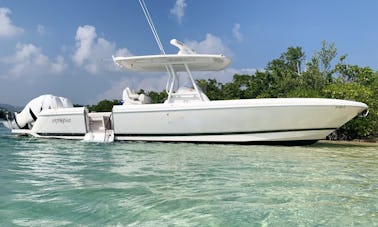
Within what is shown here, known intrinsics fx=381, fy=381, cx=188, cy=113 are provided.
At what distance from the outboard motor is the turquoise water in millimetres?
8631

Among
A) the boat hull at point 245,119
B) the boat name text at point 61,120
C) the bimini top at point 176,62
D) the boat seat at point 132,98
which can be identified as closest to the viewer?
the boat hull at point 245,119

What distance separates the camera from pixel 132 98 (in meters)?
14.2

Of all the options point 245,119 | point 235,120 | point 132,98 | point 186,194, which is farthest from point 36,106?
point 186,194

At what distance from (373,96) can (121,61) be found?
12.0 metres

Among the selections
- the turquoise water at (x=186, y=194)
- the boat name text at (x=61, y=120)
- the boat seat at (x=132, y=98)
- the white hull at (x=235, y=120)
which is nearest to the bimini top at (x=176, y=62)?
the boat seat at (x=132, y=98)

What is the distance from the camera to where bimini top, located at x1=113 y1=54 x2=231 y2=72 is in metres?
13.3

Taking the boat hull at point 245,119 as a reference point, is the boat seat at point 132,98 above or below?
above

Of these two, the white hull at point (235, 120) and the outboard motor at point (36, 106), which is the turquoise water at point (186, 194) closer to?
the white hull at point (235, 120)

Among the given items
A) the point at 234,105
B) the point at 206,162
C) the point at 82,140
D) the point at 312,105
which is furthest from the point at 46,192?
the point at 82,140

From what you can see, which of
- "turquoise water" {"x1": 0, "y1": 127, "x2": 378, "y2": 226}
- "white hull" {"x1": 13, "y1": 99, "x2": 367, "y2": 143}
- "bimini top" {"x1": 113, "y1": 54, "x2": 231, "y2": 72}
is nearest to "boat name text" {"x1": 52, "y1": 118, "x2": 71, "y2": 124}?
"white hull" {"x1": 13, "y1": 99, "x2": 367, "y2": 143}

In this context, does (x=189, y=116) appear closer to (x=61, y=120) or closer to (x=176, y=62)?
(x=176, y=62)

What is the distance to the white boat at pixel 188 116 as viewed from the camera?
37.8ft

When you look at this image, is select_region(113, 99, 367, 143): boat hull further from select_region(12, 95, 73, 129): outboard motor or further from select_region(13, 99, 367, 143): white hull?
select_region(12, 95, 73, 129): outboard motor

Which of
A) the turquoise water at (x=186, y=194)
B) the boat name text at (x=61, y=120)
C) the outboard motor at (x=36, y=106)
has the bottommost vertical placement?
the turquoise water at (x=186, y=194)
